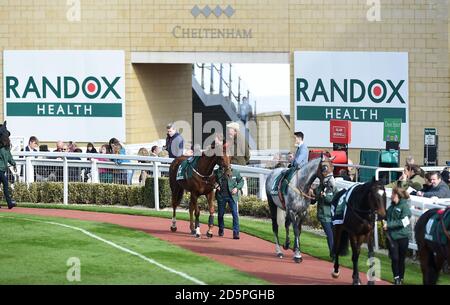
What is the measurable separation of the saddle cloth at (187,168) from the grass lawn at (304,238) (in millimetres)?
1447

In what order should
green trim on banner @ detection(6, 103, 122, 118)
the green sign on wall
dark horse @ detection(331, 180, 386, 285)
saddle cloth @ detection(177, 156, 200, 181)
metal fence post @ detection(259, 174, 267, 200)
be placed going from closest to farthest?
dark horse @ detection(331, 180, 386, 285) → saddle cloth @ detection(177, 156, 200, 181) → metal fence post @ detection(259, 174, 267, 200) → the green sign on wall → green trim on banner @ detection(6, 103, 122, 118)

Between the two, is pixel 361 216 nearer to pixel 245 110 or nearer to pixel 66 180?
pixel 66 180

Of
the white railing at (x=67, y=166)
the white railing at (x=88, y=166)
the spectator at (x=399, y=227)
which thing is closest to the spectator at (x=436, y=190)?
the spectator at (x=399, y=227)

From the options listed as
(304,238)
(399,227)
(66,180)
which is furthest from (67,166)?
(399,227)

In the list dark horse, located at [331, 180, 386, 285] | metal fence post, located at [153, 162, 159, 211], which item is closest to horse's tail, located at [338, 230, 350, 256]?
dark horse, located at [331, 180, 386, 285]

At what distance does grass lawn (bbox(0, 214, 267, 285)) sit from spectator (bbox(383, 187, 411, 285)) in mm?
1794

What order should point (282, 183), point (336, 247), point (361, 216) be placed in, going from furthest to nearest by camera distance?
point (282, 183) → point (336, 247) → point (361, 216)

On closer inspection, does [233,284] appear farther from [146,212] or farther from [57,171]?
[57,171]

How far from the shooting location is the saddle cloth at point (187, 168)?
754 inches

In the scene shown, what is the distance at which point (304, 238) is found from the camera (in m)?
19.4

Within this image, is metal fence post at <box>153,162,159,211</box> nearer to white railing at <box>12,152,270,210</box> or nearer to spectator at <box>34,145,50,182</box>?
white railing at <box>12,152,270,210</box>

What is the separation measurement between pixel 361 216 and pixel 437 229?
158cm

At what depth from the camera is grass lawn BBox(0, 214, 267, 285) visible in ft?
47.8
